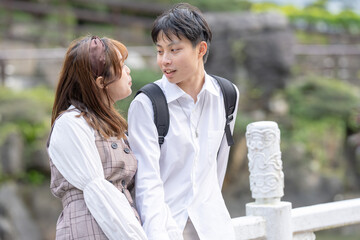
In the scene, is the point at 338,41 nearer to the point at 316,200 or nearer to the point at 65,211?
the point at 316,200

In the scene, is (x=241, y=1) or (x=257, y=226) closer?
(x=257, y=226)

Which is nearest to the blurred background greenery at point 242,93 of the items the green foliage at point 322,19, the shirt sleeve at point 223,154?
the green foliage at point 322,19

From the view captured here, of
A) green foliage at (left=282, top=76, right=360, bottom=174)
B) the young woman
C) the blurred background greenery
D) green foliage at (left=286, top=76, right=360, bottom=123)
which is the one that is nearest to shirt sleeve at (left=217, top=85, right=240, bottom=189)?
the young woman

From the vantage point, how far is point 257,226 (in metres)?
3.12

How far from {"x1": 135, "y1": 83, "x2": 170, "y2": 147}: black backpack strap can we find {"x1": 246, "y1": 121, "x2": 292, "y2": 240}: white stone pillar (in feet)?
2.96

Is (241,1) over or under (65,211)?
over

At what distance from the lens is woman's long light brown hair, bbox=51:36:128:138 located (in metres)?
2.14

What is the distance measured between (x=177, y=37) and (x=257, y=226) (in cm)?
122

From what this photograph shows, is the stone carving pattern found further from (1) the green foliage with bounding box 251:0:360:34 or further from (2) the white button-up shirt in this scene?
(1) the green foliage with bounding box 251:0:360:34

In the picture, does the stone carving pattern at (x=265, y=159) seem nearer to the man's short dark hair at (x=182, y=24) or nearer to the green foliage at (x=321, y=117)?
the man's short dark hair at (x=182, y=24)

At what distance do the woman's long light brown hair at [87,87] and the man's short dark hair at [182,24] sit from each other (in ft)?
0.53

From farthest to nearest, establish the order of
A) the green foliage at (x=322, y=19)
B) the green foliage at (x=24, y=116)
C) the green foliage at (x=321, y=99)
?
the green foliage at (x=322, y=19)
the green foliage at (x=321, y=99)
the green foliage at (x=24, y=116)

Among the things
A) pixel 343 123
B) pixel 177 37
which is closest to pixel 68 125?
pixel 177 37

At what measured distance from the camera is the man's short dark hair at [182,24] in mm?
2236
